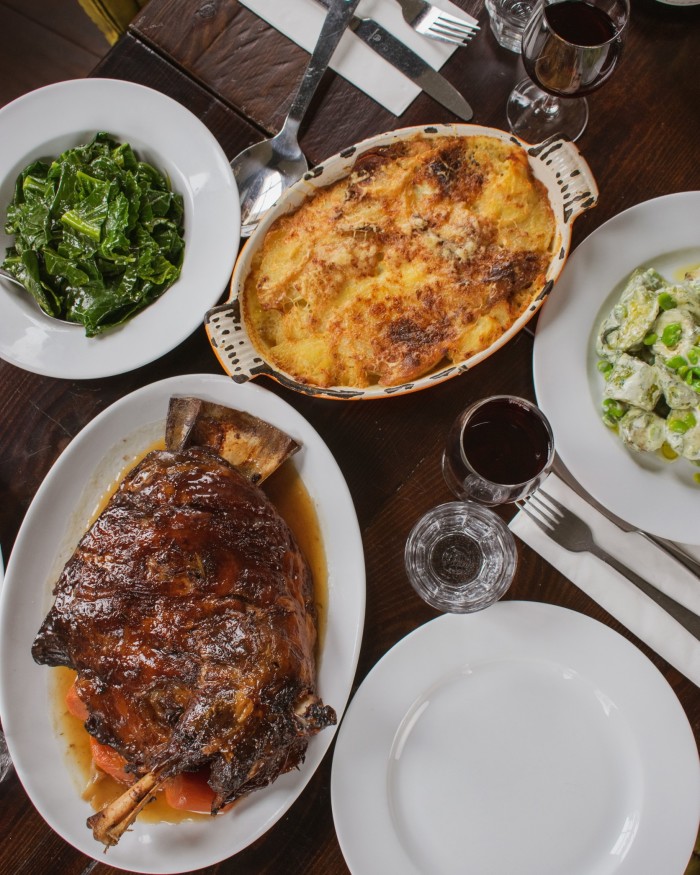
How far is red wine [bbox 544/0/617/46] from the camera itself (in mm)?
2029

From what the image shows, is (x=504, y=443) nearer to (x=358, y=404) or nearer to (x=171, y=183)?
(x=358, y=404)

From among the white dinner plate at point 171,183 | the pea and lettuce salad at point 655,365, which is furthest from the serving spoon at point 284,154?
the pea and lettuce salad at point 655,365

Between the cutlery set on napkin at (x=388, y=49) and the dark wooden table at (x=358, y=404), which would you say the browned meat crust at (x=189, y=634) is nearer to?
the dark wooden table at (x=358, y=404)

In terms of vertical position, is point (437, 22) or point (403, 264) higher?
point (437, 22)

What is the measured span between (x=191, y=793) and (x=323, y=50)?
228 centimetres

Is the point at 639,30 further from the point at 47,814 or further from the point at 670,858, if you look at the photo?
the point at 47,814

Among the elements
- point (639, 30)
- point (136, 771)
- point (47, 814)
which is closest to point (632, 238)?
point (639, 30)

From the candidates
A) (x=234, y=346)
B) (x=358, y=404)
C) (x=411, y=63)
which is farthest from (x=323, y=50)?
(x=358, y=404)

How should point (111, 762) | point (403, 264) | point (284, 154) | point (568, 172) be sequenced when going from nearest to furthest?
point (568, 172)
point (403, 264)
point (111, 762)
point (284, 154)

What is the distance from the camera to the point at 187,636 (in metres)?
1.98

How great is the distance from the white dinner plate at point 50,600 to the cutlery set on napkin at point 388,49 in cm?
104

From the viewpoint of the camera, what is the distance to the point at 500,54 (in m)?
2.35

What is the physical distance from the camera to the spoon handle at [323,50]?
229 centimetres

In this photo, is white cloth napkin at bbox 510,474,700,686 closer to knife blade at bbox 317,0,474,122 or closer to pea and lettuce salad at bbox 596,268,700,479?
pea and lettuce salad at bbox 596,268,700,479
